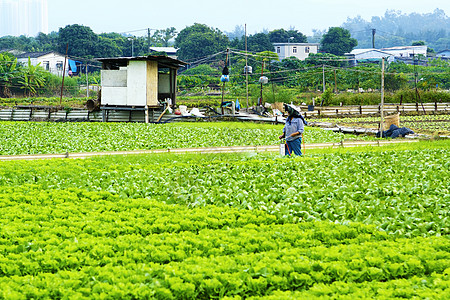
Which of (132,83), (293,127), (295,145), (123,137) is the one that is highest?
(132,83)

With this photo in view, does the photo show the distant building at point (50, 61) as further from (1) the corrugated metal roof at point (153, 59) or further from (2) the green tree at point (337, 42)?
(2) the green tree at point (337, 42)

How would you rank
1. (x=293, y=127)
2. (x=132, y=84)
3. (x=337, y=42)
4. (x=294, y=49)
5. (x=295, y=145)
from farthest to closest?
(x=337, y=42)
(x=294, y=49)
(x=132, y=84)
(x=295, y=145)
(x=293, y=127)

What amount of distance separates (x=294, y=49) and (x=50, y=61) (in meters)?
56.7

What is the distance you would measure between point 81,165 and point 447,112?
4147 cm

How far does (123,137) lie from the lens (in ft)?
85.9

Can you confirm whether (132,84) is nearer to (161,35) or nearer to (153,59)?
(153,59)

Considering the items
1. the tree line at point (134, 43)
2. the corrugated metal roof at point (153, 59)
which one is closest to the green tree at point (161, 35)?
the tree line at point (134, 43)

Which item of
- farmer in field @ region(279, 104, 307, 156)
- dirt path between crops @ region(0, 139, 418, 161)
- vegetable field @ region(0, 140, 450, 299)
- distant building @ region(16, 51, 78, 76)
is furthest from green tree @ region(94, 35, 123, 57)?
farmer in field @ region(279, 104, 307, 156)

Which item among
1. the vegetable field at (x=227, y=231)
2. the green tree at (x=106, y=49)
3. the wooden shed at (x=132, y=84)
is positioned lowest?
the vegetable field at (x=227, y=231)

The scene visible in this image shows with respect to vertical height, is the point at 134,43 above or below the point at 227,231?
above

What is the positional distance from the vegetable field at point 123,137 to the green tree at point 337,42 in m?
89.2

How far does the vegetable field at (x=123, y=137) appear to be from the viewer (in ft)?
74.3

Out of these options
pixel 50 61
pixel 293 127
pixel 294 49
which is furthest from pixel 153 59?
pixel 294 49

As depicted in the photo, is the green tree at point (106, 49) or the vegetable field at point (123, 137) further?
the green tree at point (106, 49)
